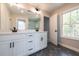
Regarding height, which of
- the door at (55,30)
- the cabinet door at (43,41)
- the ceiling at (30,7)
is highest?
the ceiling at (30,7)

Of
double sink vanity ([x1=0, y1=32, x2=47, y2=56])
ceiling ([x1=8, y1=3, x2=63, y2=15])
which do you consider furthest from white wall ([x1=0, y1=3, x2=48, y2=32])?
double sink vanity ([x1=0, y1=32, x2=47, y2=56])

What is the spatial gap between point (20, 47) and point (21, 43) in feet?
0.30

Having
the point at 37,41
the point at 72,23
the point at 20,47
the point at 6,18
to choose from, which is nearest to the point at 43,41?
the point at 37,41

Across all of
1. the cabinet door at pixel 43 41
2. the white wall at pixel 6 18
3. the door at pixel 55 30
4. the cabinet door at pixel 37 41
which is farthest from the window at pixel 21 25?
the door at pixel 55 30

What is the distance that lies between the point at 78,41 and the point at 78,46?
0.14 meters

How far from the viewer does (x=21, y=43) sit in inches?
92.8

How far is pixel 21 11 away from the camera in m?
2.71

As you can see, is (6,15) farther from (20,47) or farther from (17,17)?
(20,47)

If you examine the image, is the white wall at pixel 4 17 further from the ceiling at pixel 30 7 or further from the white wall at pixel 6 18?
the ceiling at pixel 30 7

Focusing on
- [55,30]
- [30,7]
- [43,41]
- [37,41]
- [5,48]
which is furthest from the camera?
[55,30]

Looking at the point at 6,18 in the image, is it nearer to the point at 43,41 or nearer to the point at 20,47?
the point at 20,47

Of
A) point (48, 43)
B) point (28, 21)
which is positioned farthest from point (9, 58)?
point (48, 43)

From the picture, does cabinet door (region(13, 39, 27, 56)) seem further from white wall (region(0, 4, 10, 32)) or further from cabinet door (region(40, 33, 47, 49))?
cabinet door (region(40, 33, 47, 49))

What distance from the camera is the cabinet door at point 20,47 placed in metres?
2.19
